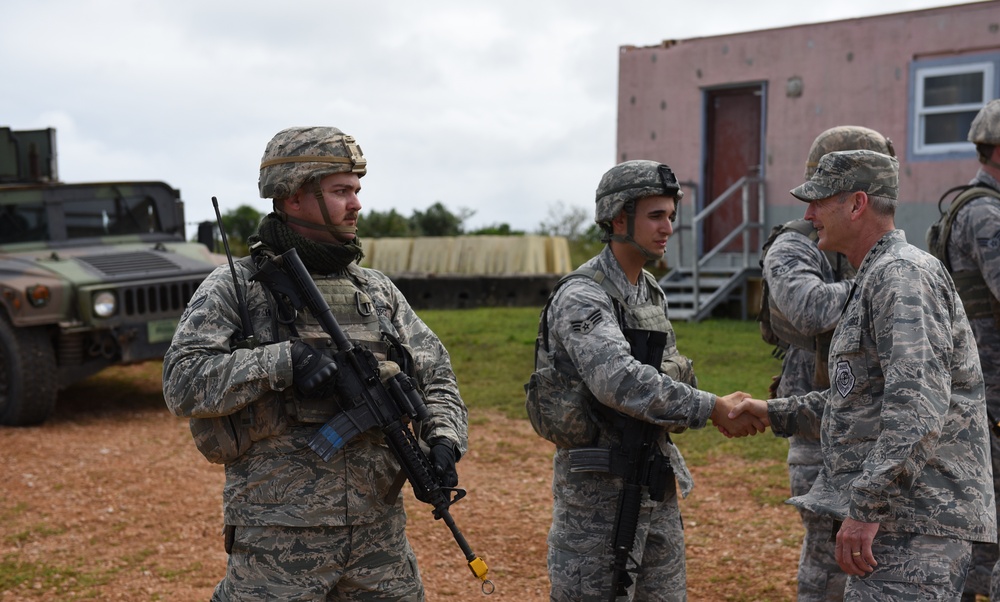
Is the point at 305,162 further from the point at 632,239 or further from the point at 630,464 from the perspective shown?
the point at 630,464

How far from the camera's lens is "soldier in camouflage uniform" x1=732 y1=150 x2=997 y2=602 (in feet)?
8.94

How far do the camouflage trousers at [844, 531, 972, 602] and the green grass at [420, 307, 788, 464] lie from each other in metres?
4.19

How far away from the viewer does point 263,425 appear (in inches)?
119

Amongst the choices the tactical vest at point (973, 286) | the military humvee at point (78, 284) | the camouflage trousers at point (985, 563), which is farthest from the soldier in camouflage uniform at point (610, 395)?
the military humvee at point (78, 284)

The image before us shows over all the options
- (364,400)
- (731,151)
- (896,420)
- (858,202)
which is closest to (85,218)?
(364,400)

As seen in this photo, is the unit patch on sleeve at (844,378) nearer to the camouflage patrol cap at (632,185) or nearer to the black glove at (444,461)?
the camouflage patrol cap at (632,185)

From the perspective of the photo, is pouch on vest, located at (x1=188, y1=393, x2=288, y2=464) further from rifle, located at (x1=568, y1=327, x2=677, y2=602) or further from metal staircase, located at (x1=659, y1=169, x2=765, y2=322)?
metal staircase, located at (x1=659, y1=169, x2=765, y2=322)

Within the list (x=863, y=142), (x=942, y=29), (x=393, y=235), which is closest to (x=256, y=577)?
(x=863, y=142)

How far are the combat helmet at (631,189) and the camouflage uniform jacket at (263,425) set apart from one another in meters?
0.93

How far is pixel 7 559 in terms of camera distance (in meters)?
5.70

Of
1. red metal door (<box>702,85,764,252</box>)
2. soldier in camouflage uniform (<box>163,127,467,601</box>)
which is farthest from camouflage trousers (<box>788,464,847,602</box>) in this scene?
red metal door (<box>702,85,764,252</box>)

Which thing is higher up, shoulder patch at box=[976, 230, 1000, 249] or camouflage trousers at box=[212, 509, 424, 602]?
shoulder patch at box=[976, 230, 1000, 249]

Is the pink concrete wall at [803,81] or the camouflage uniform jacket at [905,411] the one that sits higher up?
the pink concrete wall at [803,81]

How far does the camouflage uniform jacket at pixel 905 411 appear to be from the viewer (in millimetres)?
2715
